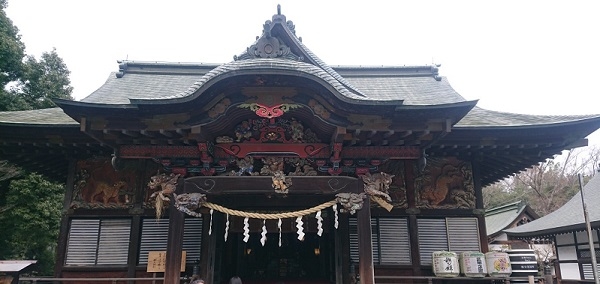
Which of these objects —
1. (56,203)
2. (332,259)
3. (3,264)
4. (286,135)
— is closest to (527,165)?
(332,259)

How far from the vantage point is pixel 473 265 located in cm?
787

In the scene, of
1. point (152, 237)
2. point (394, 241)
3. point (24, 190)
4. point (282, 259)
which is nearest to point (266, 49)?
point (152, 237)

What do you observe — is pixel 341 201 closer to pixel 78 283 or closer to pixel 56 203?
pixel 78 283

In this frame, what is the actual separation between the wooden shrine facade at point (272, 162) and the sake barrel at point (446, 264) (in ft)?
1.80

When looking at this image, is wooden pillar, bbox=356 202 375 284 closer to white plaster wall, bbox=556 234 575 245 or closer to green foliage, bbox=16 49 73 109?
white plaster wall, bbox=556 234 575 245

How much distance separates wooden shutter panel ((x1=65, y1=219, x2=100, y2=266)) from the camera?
8.62m

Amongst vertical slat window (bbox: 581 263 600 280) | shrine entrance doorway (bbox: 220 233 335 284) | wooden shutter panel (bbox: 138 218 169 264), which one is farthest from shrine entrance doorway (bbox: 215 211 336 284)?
vertical slat window (bbox: 581 263 600 280)

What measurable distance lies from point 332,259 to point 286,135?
143 inches

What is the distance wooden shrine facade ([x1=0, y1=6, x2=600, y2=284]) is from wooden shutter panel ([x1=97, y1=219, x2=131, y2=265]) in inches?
0.9

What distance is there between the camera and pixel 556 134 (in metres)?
7.89

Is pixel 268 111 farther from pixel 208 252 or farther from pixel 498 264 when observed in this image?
pixel 498 264

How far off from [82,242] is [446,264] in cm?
778

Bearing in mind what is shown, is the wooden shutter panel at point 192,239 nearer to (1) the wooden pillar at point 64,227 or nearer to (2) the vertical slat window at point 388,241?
(1) the wooden pillar at point 64,227

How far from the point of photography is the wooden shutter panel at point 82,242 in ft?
28.3
